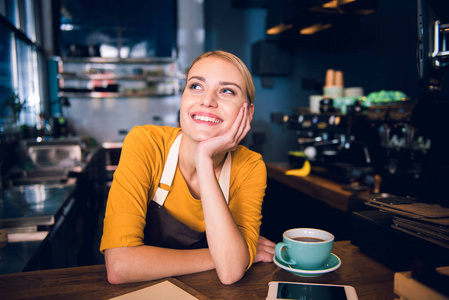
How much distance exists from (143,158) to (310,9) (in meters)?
2.13

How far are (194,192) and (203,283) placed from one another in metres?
0.48

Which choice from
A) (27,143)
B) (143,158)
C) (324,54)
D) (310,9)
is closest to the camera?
(143,158)

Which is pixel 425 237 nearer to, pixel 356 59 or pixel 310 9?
pixel 310 9

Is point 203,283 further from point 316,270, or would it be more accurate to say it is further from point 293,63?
point 293,63

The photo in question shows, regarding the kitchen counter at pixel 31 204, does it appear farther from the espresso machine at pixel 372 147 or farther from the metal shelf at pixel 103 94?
the metal shelf at pixel 103 94

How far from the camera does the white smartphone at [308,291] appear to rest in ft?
2.56

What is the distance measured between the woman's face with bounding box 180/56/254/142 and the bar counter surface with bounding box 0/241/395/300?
0.48m

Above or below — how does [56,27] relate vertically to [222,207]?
above

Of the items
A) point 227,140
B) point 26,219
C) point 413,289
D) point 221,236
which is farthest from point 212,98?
point 26,219

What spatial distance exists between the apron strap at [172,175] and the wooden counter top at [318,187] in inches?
45.1

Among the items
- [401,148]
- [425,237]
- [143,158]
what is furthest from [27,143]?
[425,237]

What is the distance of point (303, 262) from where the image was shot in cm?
90

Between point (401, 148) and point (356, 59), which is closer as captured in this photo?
point (401, 148)

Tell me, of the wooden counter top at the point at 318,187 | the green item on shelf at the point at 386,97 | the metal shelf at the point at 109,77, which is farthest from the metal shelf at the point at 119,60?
the green item on shelf at the point at 386,97
